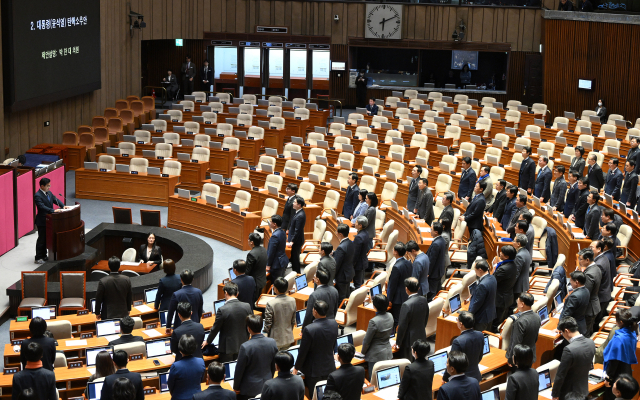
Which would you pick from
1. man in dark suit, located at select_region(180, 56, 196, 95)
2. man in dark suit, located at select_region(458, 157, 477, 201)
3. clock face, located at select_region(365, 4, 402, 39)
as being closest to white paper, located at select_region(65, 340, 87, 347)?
man in dark suit, located at select_region(458, 157, 477, 201)

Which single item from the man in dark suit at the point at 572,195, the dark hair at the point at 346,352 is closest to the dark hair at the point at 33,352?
the dark hair at the point at 346,352

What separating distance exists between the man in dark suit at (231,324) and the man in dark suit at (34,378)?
→ 5.35 feet

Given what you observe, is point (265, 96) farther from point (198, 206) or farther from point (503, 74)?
point (198, 206)

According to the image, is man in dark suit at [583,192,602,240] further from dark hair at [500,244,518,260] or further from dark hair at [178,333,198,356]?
dark hair at [178,333,198,356]

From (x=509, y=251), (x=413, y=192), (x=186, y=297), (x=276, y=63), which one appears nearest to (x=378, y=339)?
(x=186, y=297)

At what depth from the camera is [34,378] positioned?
253 inches

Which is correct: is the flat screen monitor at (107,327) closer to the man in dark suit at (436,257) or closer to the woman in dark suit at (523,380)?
the man in dark suit at (436,257)

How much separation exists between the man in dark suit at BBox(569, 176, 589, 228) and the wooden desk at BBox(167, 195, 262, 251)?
18.5ft

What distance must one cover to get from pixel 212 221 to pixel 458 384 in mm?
9323

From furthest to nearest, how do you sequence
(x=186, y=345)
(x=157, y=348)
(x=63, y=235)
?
(x=63, y=235), (x=157, y=348), (x=186, y=345)

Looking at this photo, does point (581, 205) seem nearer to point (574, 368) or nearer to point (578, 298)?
point (578, 298)

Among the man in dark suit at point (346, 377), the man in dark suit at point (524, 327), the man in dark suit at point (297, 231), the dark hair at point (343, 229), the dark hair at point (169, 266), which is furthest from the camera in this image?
the man in dark suit at point (297, 231)

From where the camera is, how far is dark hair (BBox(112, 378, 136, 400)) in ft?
19.1

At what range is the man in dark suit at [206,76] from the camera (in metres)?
25.3
